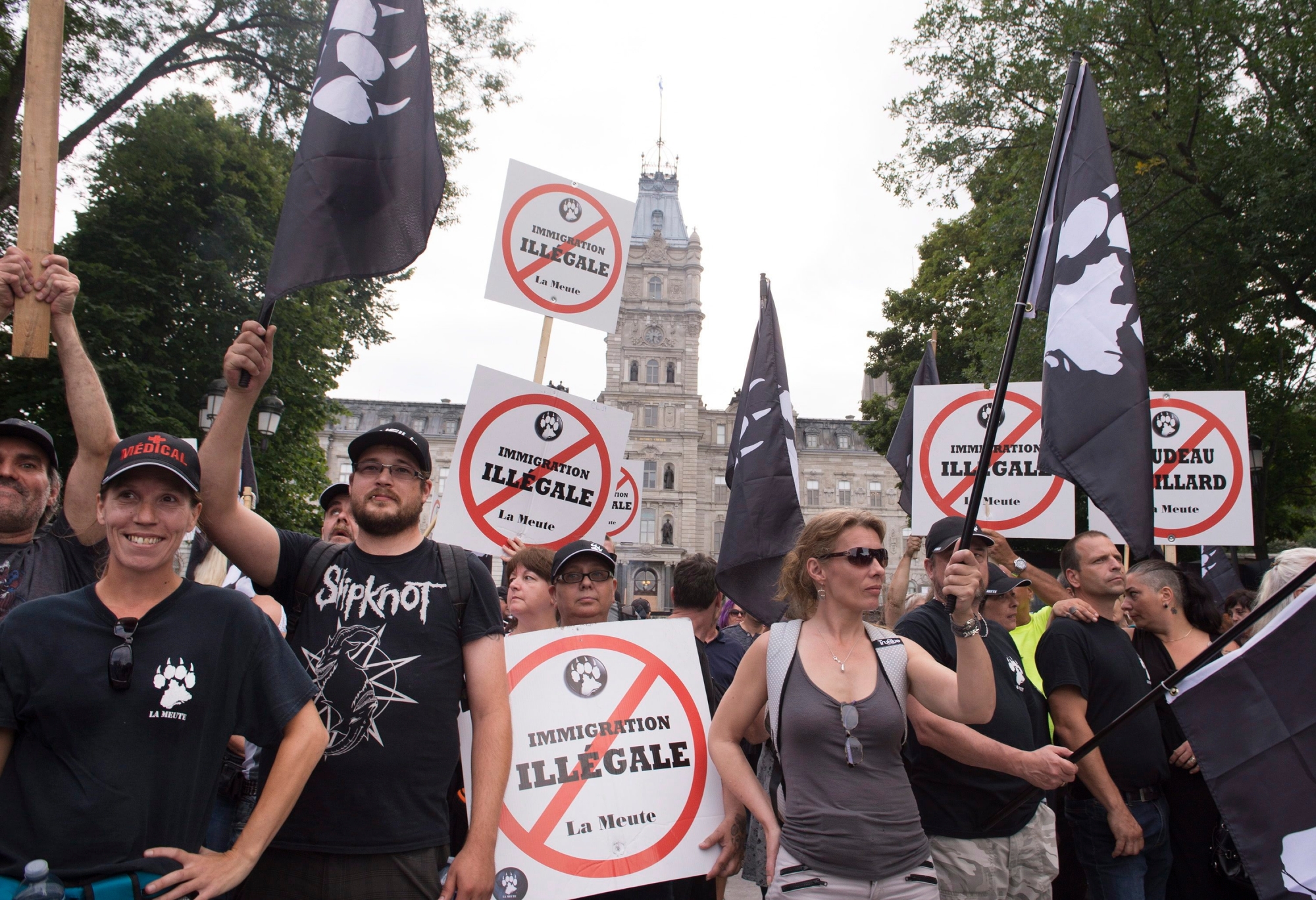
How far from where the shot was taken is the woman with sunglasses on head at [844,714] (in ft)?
10.3

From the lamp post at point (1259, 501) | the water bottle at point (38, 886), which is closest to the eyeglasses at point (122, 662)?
the water bottle at point (38, 886)

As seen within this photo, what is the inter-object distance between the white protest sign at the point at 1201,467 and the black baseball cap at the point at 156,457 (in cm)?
707

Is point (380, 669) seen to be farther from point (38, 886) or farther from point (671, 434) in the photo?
point (671, 434)

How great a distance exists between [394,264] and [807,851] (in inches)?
98.4

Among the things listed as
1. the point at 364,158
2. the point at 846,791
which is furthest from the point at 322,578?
the point at 846,791

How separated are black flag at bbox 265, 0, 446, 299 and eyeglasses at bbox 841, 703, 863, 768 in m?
2.23

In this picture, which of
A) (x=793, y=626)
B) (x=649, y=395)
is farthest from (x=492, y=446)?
(x=649, y=395)

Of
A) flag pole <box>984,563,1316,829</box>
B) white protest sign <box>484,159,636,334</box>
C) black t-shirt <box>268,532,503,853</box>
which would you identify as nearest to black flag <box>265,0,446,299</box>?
black t-shirt <box>268,532,503,853</box>

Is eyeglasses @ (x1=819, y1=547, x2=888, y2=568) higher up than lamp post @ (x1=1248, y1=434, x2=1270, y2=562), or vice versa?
lamp post @ (x1=1248, y1=434, x2=1270, y2=562)

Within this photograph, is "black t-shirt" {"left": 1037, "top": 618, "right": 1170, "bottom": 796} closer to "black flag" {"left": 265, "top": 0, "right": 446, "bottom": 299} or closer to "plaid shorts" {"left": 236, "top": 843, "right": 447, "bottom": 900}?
"plaid shorts" {"left": 236, "top": 843, "right": 447, "bottom": 900}

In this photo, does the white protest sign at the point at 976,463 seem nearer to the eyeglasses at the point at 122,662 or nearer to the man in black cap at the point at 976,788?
the man in black cap at the point at 976,788

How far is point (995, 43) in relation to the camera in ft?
55.4

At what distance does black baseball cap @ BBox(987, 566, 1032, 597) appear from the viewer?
171 inches

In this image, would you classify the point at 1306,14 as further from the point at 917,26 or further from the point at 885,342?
the point at 885,342
